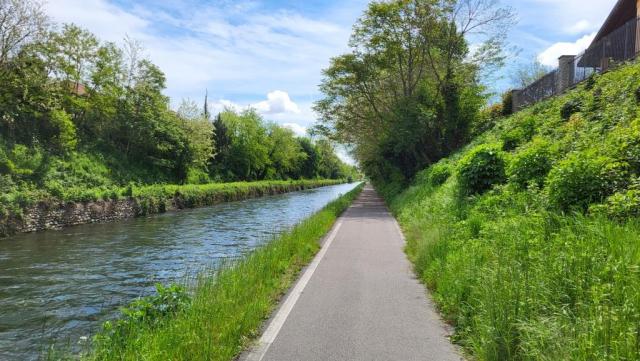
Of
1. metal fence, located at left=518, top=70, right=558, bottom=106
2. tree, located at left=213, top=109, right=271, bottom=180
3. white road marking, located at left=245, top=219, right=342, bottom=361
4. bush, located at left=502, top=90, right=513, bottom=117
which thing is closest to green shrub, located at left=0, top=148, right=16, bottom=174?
white road marking, located at left=245, top=219, right=342, bottom=361

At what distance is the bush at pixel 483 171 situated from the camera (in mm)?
11961

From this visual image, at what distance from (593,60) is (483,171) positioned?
8.95m

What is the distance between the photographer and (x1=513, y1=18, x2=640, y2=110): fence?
14.3 meters

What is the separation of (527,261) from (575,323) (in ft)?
6.05

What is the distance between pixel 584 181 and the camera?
667 centimetres

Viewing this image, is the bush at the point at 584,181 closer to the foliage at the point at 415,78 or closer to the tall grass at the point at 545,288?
the tall grass at the point at 545,288

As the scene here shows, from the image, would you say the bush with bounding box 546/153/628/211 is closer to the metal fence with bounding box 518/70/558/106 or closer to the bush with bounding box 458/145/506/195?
the bush with bounding box 458/145/506/195

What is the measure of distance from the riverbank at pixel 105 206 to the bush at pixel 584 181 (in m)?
21.0

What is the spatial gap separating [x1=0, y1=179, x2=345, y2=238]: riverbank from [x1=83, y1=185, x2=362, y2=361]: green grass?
1628cm

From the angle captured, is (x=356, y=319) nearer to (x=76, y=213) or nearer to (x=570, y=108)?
(x=570, y=108)

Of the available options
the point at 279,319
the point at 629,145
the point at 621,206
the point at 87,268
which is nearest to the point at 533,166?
the point at 629,145

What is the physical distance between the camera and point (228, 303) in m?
6.02

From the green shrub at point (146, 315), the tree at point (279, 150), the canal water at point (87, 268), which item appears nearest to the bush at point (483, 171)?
the canal water at point (87, 268)

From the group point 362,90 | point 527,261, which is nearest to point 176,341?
point 527,261
